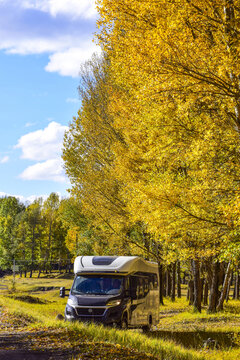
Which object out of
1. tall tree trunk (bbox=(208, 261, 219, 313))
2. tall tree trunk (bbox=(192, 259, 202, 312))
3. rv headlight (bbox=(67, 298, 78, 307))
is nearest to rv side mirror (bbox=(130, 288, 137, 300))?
rv headlight (bbox=(67, 298, 78, 307))

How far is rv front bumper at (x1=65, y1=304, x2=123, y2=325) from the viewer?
470 inches

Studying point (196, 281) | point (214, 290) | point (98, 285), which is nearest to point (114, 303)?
point (98, 285)

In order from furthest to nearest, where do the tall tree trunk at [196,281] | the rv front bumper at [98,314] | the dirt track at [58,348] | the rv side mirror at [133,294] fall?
1. the tall tree trunk at [196,281]
2. the rv side mirror at [133,294]
3. the rv front bumper at [98,314]
4. the dirt track at [58,348]

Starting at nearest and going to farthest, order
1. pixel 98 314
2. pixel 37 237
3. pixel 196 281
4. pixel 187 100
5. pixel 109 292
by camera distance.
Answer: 1. pixel 187 100
2. pixel 98 314
3. pixel 109 292
4. pixel 196 281
5. pixel 37 237

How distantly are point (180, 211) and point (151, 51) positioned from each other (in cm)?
382

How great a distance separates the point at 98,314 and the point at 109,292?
2.57 ft

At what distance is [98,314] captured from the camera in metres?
12.0

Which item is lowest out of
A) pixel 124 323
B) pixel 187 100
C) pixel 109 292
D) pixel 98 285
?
pixel 124 323

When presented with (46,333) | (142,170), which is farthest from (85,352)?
(142,170)

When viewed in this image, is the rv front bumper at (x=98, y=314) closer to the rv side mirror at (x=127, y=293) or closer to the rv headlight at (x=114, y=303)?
the rv headlight at (x=114, y=303)

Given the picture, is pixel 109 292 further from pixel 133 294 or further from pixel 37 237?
pixel 37 237

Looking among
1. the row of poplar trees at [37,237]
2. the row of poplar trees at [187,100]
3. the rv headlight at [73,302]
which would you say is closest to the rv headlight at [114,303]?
the rv headlight at [73,302]

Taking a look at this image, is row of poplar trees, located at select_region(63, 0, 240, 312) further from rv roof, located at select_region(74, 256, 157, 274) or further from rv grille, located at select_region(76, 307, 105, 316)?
rv grille, located at select_region(76, 307, 105, 316)

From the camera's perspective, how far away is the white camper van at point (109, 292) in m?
12.1
